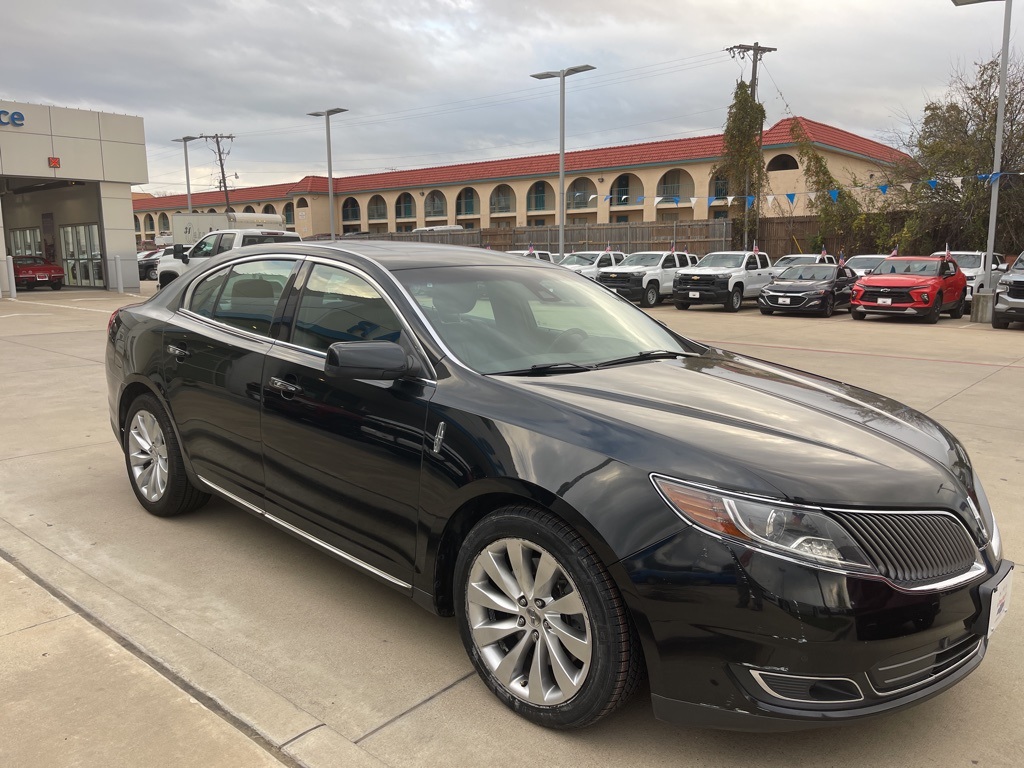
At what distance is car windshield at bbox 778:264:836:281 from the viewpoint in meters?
21.7

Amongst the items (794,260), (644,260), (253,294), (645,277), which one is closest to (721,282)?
(645,277)

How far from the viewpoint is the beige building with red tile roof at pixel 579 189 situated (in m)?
40.5

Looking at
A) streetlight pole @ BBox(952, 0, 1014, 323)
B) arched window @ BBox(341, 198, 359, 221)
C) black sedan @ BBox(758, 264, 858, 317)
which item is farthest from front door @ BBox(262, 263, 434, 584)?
arched window @ BBox(341, 198, 359, 221)

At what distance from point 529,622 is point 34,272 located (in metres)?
30.3

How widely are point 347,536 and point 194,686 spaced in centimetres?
78

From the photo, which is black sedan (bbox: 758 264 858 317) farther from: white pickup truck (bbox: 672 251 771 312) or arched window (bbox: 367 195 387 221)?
arched window (bbox: 367 195 387 221)

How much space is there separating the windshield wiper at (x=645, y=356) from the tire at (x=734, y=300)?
19744 millimetres

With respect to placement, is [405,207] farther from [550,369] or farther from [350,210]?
[550,369]

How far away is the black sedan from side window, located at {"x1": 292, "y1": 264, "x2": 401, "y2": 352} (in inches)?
756

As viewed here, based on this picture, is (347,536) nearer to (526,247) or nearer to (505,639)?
(505,639)

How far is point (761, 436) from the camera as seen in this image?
8.59ft

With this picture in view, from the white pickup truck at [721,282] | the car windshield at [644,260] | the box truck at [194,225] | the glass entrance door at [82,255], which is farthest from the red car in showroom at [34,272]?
the white pickup truck at [721,282]

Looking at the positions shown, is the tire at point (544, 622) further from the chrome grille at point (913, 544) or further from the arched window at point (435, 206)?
the arched window at point (435, 206)

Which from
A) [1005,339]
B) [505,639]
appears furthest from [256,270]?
[1005,339]
